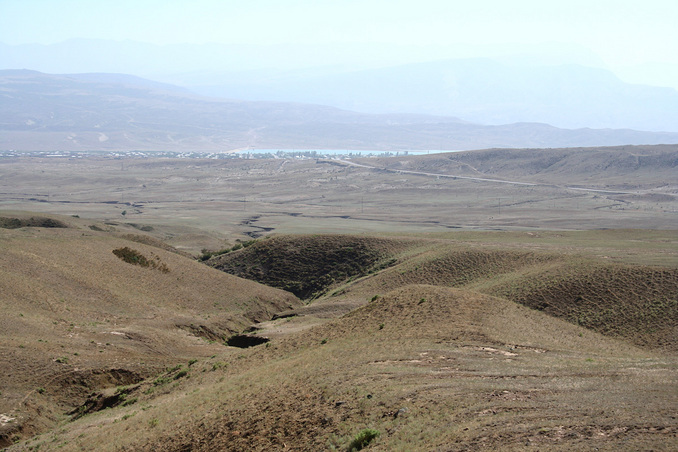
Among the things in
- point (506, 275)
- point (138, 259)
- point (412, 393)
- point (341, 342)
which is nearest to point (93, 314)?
point (138, 259)

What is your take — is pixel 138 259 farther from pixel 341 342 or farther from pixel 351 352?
pixel 351 352

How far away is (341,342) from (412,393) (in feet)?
Answer: 27.1

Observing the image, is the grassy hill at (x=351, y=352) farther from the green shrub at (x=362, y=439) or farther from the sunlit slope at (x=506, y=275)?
the sunlit slope at (x=506, y=275)

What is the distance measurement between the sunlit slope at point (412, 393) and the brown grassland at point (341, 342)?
0.08 m

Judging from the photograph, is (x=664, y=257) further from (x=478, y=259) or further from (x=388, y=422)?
(x=388, y=422)

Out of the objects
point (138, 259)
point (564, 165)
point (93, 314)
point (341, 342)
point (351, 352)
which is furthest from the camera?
point (564, 165)

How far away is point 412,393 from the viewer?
51.4 feet

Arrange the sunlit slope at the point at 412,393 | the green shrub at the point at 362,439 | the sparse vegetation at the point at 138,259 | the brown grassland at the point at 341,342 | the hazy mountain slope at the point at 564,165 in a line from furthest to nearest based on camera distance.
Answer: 1. the hazy mountain slope at the point at 564,165
2. the sparse vegetation at the point at 138,259
3. the brown grassland at the point at 341,342
4. the green shrub at the point at 362,439
5. the sunlit slope at the point at 412,393

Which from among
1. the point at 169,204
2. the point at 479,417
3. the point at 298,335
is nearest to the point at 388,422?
the point at 479,417

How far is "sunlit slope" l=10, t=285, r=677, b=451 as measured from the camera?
1268cm

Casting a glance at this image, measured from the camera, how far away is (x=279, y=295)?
4588cm

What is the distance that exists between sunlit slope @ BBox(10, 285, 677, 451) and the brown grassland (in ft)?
0.25

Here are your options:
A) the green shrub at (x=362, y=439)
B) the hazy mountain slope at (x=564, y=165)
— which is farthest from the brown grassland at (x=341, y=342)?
the hazy mountain slope at (x=564, y=165)

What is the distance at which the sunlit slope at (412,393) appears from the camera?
41.6ft
